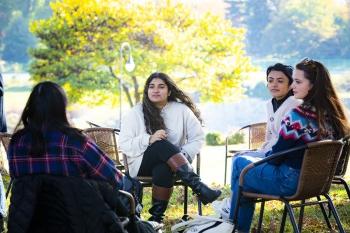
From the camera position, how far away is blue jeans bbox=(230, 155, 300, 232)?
311 centimetres

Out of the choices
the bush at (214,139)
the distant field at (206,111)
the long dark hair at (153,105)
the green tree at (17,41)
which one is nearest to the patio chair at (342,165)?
the long dark hair at (153,105)

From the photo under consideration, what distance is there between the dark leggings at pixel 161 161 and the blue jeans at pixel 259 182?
1.45ft

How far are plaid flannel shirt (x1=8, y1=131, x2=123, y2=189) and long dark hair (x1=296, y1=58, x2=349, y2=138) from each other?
1084 millimetres

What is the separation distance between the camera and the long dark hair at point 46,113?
8.16 feet

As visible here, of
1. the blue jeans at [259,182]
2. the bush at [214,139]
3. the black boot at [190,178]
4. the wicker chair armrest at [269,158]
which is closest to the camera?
the wicker chair armrest at [269,158]

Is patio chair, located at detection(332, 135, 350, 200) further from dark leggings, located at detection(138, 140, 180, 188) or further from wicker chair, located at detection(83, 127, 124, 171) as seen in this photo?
wicker chair, located at detection(83, 127, 124, 171)

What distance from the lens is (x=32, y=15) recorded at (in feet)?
102

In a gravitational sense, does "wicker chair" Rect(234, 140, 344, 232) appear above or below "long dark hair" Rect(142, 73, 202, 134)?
below

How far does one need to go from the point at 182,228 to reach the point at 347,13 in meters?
30.3

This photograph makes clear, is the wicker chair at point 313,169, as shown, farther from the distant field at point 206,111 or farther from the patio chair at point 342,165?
the distant field at point 206,111

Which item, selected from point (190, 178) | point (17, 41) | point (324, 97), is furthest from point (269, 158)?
point (17, 41)

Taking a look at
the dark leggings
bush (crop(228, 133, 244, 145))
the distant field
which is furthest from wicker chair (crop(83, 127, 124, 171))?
the distant field

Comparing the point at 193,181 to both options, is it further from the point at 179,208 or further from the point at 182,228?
the point at 179,208

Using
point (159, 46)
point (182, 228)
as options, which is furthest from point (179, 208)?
point (159, 46)
